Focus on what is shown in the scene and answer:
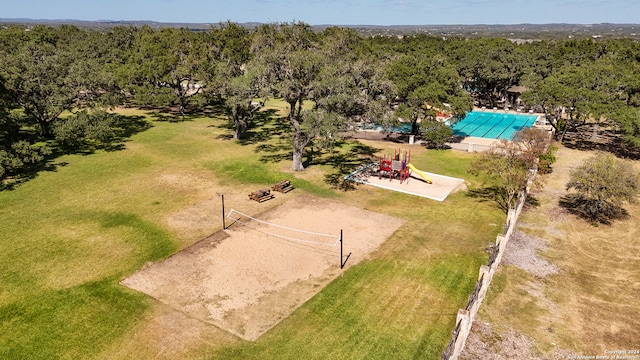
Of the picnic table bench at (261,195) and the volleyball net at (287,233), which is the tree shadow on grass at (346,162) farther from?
the volleyball net at (287,233)

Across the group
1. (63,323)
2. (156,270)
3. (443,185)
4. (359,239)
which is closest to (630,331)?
(359,239)

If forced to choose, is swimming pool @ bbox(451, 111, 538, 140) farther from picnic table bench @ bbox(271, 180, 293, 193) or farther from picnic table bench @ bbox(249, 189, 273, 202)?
picnic table bench @ bbox(249, 189, 273, 202)

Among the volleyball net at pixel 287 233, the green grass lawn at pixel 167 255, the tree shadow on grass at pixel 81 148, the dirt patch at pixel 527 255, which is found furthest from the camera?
the tree shadow on grass at pixel 81 148

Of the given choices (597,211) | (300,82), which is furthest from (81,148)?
(597,211)

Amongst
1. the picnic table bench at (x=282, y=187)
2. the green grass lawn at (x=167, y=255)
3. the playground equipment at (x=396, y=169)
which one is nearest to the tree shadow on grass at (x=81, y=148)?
the green grass lawn at (x=167, y=255)

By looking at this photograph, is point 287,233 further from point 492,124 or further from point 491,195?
point 492,124
